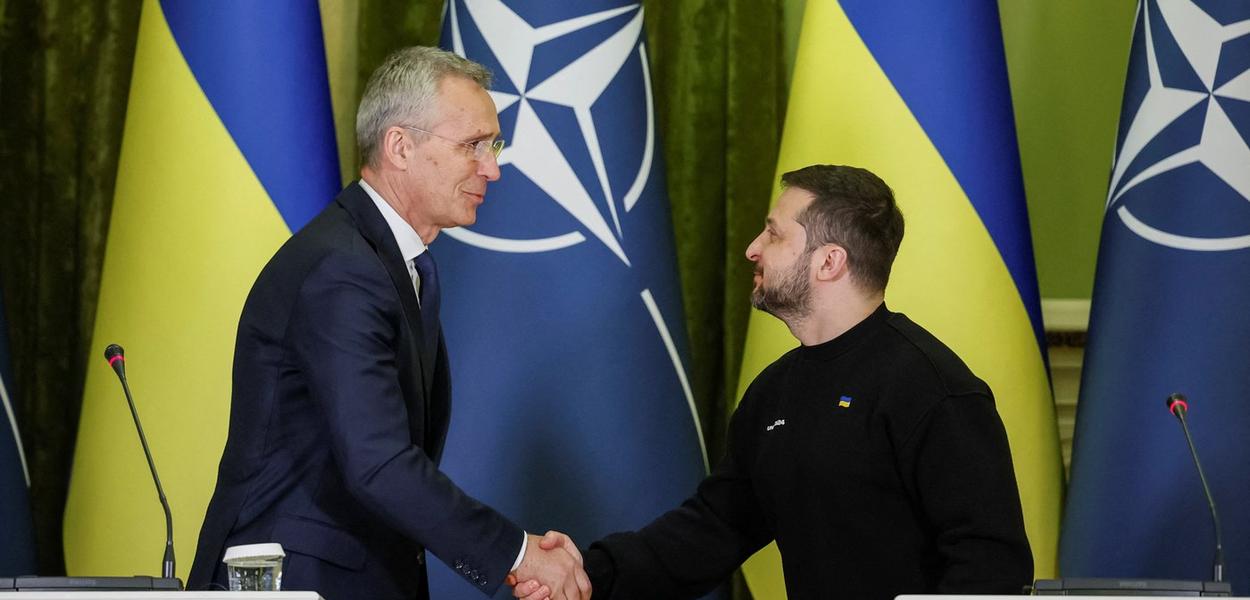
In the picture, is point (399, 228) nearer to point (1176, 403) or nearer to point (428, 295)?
point (428, 295)

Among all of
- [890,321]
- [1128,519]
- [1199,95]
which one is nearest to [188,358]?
[890,321]

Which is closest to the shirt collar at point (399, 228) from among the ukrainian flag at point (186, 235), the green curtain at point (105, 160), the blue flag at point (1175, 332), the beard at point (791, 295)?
the beard at point (791, 295)

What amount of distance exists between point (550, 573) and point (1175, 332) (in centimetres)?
163

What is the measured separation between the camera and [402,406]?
8.13ft

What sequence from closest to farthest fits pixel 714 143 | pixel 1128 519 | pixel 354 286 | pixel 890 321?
pixel 354 286 < pixel 890 321 < pixel 1128 519 < pixel 714 143

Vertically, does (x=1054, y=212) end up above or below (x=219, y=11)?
below

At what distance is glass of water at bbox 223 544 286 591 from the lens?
2.05 meters

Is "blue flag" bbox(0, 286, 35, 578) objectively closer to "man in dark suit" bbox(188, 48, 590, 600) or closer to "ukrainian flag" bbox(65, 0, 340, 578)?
"ukrainian flag" bbox(65, 0, 340, 578)

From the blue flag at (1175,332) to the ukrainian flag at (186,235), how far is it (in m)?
1.93

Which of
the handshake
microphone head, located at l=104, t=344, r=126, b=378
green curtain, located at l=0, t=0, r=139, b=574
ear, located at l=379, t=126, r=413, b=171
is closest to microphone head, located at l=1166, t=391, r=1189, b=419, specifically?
the handshake

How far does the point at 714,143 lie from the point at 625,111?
0.86m

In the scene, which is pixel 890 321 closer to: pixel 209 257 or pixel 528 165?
pixel 528 165

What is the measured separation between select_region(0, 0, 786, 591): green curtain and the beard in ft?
4.15

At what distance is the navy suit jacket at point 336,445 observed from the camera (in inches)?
95.4
